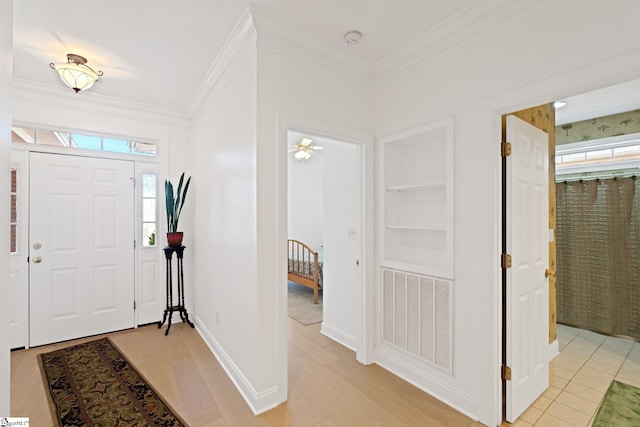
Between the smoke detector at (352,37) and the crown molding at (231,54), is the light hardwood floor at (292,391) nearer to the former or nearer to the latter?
the crown molding at (231,54)

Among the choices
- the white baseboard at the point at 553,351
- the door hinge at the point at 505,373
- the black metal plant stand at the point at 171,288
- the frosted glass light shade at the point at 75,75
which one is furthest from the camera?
the black metal plant stand at the point at 171,288

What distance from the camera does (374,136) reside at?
9.09 ft

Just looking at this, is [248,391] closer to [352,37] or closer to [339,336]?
[339,336]

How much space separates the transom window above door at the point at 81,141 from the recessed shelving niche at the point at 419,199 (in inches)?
120

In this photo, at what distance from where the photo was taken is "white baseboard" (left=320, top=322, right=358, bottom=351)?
3056 mm

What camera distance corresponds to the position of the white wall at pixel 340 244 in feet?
10.1

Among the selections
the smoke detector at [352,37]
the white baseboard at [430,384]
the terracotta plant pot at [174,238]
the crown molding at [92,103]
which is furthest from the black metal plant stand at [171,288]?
the smoke detector at [352,37]

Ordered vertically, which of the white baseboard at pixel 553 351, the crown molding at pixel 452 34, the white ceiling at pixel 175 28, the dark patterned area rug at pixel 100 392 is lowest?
the dark patterned area rug at pixel 100 392

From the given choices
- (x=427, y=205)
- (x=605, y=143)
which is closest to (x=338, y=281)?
Answer: (x=427, y=205)

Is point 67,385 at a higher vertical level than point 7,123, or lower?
lower

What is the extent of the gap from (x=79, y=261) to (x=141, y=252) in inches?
23.8

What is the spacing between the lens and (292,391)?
7.55 feet

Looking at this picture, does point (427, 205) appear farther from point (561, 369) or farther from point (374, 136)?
point (561, 369)

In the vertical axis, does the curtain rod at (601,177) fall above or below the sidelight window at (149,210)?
above
